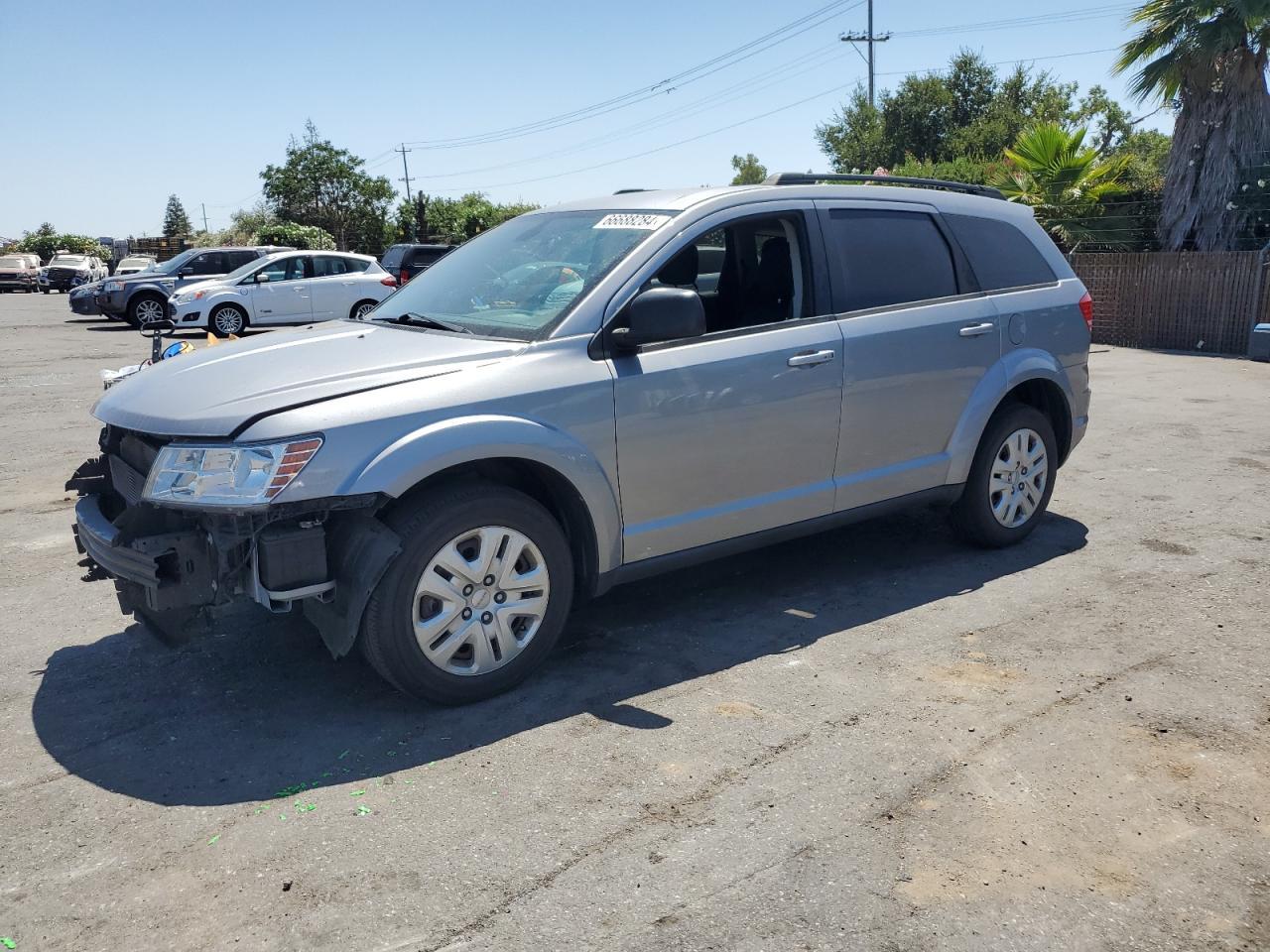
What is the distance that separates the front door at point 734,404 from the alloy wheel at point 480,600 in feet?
1.65

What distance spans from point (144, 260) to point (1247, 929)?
128ft

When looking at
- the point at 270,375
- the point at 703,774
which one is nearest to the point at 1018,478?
the point at 703,774

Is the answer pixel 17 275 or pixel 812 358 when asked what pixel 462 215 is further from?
pixel 812 358

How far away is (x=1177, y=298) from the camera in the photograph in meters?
17.2

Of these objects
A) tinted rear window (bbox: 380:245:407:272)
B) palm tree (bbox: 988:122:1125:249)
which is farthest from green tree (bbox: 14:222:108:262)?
palm tree (bbox: 988:122:1125:249)

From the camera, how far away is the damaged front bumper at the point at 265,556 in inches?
145

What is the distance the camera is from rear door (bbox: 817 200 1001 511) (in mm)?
5156

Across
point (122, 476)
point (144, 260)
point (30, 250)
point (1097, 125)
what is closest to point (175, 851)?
point (122, 476)

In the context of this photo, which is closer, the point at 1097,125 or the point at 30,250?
the point at 30,250

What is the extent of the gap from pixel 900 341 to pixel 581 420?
1.88m

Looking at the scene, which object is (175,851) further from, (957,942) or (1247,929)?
(1247,929)

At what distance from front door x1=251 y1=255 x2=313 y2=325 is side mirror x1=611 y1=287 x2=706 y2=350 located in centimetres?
1782

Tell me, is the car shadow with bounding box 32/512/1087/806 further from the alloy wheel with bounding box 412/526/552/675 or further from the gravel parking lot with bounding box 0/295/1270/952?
the alloy wheel with bounding box 412/526/552/675

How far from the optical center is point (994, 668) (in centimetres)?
443
